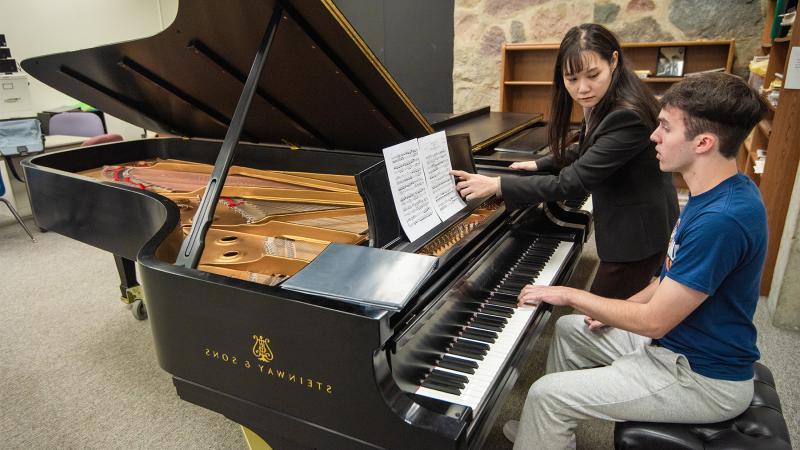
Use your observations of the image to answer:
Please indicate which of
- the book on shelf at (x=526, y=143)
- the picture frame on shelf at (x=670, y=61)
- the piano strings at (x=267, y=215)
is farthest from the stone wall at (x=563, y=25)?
the piano strings at (x=267, y=215)

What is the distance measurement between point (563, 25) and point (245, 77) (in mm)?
4071

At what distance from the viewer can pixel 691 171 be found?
1.44 meters

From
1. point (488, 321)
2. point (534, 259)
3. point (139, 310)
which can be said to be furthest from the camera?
point (139, 310)

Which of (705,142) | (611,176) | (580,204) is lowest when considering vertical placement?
(580,204)

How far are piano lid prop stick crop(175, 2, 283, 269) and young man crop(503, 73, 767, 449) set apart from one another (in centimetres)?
105

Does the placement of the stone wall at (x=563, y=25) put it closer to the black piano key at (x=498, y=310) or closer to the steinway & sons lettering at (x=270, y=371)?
the black piano key at (x=498, y=310)

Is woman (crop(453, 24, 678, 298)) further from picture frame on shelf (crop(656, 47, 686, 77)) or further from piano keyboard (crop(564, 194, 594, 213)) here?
picture frame on shelf (crop(656, 47, 686, 77))

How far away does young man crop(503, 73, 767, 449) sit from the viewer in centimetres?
134

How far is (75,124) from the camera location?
6.30 metres

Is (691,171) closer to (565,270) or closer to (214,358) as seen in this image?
(565,270)

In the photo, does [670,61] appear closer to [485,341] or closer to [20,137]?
[485,341]

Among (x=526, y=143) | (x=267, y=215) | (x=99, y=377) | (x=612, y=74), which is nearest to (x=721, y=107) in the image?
(x=612, y=74)

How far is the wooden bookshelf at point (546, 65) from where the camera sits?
15.9 feet

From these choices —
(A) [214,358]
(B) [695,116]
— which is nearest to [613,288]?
(B) [695,116]
